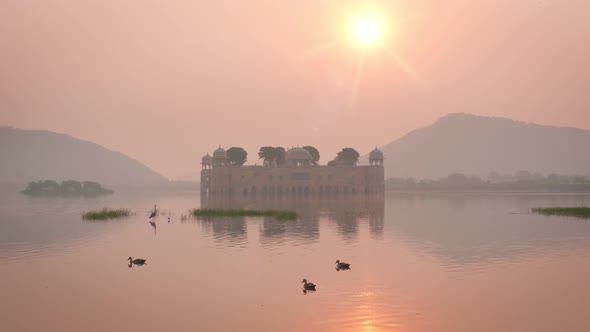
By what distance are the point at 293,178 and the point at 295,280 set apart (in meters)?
109

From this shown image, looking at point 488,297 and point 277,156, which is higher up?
point 277,156

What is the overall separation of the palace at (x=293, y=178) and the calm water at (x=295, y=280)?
283 ft

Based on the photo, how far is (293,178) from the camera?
13500 centimetres

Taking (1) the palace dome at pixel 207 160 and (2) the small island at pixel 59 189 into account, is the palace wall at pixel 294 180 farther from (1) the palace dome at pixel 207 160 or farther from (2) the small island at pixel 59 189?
(2) the small island at pixel 59 189

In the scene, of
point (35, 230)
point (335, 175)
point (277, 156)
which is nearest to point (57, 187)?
point (277, 156)

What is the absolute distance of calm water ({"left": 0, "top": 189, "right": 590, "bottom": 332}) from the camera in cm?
1964

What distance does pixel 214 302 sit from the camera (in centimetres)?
2219

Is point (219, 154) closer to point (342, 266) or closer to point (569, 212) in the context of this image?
point (569, 212)

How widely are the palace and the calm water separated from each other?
86.2 m

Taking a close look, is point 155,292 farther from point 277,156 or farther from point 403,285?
point 277,156

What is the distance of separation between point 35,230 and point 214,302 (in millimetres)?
35126

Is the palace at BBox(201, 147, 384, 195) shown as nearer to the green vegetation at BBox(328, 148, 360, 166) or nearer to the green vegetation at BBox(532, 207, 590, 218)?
the green vegetation at BBox(328, 148, 360, 166)

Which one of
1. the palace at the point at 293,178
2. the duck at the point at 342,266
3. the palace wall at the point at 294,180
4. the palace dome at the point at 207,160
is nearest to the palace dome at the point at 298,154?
the palace at the point at 293,178

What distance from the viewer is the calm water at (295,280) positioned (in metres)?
19.6
